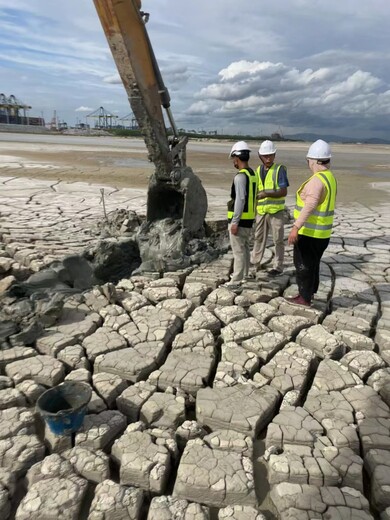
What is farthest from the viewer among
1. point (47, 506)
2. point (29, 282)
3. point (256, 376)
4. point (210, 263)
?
point (210, 263)

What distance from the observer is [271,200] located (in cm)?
467

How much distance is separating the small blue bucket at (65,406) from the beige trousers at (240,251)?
2185mm

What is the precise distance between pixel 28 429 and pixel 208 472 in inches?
44.9

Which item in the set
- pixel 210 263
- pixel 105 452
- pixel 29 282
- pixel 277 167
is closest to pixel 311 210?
pixel 277 167

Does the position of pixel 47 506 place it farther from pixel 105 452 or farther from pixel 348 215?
pixel 348 215

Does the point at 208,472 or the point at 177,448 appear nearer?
the point at 208,472

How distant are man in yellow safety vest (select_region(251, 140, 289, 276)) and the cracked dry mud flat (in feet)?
1.12

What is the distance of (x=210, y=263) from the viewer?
5.00 meters

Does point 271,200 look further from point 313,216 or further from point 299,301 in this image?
point 299,301

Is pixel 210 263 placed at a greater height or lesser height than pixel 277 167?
lesser

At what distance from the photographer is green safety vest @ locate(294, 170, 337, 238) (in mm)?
3377

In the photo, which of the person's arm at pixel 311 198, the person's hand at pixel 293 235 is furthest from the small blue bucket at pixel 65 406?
the person's arm at pixel 311 198

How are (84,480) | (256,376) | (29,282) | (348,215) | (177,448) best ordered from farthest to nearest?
1. (348,215)
2. (29,282)
3. (256,376)
4. (177,448)
5. (84,480)

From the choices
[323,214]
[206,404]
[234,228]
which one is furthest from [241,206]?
[206,404]
